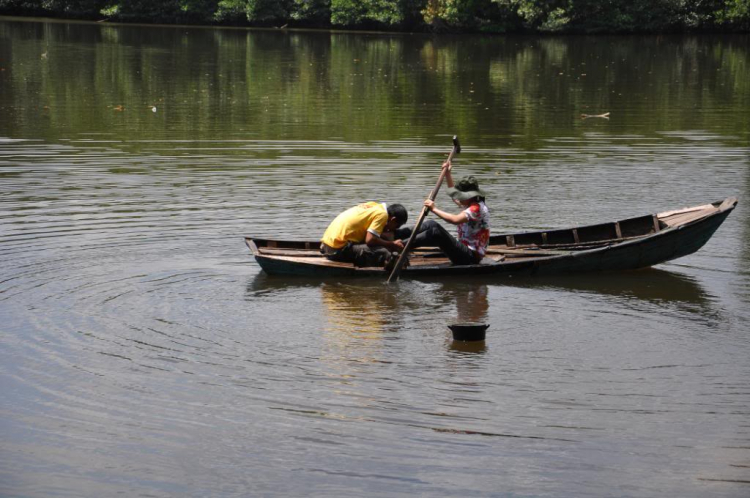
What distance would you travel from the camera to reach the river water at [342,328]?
803 cm

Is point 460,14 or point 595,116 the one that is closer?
point 595,116

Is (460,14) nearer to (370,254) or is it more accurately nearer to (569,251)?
(569,251)

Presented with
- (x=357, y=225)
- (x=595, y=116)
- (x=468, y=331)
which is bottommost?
(x=468, y=331)

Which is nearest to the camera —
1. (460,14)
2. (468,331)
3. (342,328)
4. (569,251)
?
(468,331)

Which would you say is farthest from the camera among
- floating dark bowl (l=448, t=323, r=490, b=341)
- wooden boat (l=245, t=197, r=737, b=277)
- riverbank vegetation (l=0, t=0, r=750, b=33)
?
riverbank vegetation (l=0, t=0, r=750, b=33)

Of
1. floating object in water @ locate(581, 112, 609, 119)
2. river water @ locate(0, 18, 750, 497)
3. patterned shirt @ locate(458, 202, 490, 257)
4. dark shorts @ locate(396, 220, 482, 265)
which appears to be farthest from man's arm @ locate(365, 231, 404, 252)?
floating object in water @ locate(581, 112, 609, 119)

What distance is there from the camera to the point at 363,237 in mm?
13164

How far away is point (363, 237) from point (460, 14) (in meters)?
53.5

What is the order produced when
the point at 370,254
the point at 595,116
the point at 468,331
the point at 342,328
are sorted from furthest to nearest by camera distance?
the point at 595,116
the point at 370,254
the point at 342,328
the point at 468,331

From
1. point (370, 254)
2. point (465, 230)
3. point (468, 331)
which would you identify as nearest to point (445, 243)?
point (465, 230)

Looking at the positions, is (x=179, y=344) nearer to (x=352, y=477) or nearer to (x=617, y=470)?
(x=352, y=477)

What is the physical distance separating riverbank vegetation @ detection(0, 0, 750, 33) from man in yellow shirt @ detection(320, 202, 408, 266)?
5116 centimetres

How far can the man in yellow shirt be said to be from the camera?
13.1 metres

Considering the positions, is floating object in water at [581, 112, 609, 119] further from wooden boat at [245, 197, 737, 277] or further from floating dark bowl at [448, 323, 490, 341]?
floating dark bowl at [448, 323, 490, 341]
